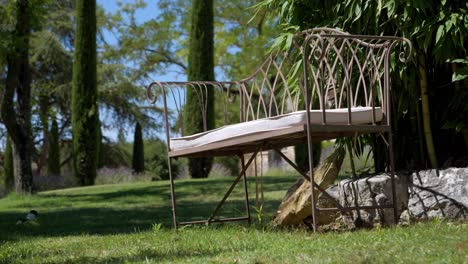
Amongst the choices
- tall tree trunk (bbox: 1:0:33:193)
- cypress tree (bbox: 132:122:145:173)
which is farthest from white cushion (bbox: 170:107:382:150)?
cypress tree (bbox: 132:122:145:173)

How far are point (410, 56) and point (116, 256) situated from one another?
6.96ft

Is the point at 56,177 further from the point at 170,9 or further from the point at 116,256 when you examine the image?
the point at 116,256

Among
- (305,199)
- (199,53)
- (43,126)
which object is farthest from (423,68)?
(43,126)

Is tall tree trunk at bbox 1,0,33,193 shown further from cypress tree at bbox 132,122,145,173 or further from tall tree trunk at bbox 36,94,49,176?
tall tree trunk at bbox 36,94,49,176

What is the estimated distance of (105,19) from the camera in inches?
1024

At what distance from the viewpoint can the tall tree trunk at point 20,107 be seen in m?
12.6

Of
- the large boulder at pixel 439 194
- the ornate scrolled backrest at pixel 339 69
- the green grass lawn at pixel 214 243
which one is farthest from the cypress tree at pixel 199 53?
the large boulder at pixel 439 194

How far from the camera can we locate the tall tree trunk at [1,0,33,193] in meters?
12.6

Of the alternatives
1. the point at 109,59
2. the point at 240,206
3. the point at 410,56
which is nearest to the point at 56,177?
the point at 109,59

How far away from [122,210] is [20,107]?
5253mm

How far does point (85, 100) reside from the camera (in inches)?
672

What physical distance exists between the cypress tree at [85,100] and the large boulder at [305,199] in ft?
41.3

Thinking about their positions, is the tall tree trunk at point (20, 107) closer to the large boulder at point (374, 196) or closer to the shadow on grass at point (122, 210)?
the shadow on grass at point (122, 210)

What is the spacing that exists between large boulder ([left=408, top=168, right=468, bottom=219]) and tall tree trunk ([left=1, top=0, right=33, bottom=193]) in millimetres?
9747
